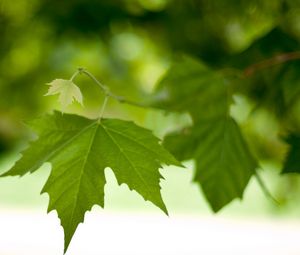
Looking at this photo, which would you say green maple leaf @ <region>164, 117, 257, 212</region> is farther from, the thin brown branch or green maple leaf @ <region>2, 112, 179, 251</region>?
green maple leaf @ <region>2, 112, 179, 251</region>

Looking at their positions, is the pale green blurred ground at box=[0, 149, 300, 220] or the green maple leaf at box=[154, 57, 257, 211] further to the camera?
the pale green blurred ground at box=[0, 149, 300, 220]

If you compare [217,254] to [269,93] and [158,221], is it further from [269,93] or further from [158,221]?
[269,93]

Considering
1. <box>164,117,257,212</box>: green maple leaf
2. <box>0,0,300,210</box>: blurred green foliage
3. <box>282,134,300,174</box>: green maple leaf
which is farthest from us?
<box>0,0,300,210</box>: blurred green foliage

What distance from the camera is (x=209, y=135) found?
47.0 inches

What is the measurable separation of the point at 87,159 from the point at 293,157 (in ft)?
1.16

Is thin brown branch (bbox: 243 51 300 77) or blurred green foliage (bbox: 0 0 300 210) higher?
blurred green foliage (bbox: 0 0 300 210)

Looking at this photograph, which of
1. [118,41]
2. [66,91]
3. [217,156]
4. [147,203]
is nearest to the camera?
[66,91]

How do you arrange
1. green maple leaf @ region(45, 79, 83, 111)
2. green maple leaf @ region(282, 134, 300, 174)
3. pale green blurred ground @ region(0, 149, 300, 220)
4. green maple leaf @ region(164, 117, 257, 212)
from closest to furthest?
green maple leaf @ region(45, 79, 83, 111)
green maple leaf @ region(282, 134, 300, 174)
green maple leaf @ region(164, 117, 257, 212)
pale green blurred ground @ region(0, 149, 300, 220)

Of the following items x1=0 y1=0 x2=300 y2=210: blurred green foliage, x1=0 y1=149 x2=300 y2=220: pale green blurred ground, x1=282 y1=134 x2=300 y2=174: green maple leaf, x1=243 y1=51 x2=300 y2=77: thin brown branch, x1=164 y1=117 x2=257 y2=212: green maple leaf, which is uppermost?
x1=0 y1=149 x2=300 y2=220: pale green blurred ground

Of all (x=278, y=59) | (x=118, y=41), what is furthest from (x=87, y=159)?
(x=118, y=41)

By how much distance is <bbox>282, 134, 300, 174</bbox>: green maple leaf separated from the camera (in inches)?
39.2

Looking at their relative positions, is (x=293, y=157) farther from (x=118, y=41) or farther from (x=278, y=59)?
(x=118, y=41)

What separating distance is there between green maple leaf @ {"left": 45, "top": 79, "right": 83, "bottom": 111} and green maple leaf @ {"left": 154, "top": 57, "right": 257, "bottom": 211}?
15.0 inches

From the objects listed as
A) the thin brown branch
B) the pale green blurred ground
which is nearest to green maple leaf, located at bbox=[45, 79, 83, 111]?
the thin brown branch
